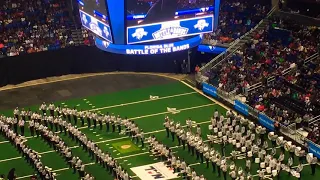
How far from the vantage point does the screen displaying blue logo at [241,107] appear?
38.2m

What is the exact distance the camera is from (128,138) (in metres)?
35.5

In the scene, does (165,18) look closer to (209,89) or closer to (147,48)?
(147,48)

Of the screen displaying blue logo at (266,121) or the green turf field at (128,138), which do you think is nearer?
the green turf field at (128,138)

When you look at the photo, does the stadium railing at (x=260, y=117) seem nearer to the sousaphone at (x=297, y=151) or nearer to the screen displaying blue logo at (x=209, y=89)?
the screen displaying blue logo at (x=209, y=89)

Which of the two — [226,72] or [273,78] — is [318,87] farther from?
[226,72]

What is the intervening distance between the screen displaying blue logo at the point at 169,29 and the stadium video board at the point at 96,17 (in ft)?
4.35

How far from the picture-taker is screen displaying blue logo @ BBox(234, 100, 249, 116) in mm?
38156

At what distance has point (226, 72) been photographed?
139ft

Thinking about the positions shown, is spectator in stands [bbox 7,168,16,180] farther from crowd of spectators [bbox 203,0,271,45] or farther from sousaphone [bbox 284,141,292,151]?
crowd of spectators [bbox 203,0,271,45]

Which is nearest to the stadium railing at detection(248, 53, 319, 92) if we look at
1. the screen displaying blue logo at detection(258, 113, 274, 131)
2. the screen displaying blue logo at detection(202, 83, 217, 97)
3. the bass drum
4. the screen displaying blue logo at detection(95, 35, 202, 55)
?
the screen displaying blue logo at detection(202, 83, 217, 97)

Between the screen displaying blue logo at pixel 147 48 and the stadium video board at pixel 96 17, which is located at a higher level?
the stadium video board at pixel 96 17

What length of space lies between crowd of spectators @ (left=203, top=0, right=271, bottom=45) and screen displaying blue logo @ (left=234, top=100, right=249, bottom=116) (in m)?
7.77

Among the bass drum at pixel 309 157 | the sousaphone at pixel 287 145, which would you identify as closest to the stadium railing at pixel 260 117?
the sousaphone at pixel 287 145

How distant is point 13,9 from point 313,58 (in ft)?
69.3
